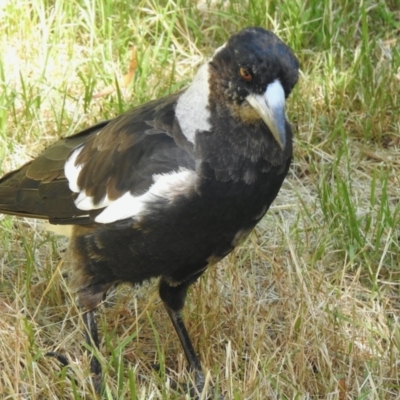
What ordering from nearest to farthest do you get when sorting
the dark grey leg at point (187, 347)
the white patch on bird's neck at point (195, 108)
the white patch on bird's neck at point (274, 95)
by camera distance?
1. the white patch on bird's neck at point (274, 95)
2. the white patch on bird's neck at point (195, 108)
3. the dark grey leg at point (187, 347)

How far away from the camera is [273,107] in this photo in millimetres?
2596

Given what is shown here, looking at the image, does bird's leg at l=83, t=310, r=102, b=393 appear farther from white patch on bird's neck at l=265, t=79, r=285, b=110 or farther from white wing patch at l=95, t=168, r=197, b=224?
white patch on bird's neck at l=265, t=79, r=285, b=110

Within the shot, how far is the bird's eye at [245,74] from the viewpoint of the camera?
264 centimetres

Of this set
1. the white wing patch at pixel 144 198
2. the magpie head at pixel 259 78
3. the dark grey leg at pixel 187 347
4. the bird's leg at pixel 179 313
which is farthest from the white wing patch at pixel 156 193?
the dark grey leg at pixel 187 347

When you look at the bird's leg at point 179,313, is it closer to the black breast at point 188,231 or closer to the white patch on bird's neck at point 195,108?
the black breast at point 188,231

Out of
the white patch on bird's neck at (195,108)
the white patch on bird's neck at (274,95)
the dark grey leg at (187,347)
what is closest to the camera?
the white patch on bird's neck at (274,95)

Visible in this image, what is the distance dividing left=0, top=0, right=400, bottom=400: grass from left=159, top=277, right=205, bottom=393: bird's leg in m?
0.05

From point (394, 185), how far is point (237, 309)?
990 mm

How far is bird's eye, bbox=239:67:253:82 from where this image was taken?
264 cm

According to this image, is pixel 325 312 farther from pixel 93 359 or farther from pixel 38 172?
pixel 38 172

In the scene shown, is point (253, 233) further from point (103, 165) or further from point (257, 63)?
point (257, 63)

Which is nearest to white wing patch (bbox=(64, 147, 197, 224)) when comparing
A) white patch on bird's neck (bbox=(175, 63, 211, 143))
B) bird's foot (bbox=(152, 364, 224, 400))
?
white patch on bird's neck (bbox=(175, 63, 211, 143))

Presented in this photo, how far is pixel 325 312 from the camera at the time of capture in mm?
3115

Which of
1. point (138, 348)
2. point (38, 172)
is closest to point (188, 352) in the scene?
point (138, 348)
